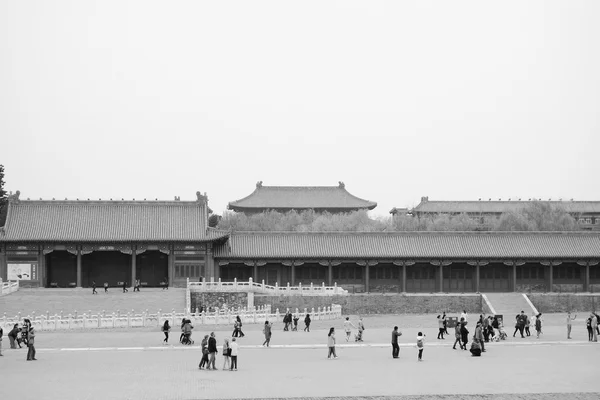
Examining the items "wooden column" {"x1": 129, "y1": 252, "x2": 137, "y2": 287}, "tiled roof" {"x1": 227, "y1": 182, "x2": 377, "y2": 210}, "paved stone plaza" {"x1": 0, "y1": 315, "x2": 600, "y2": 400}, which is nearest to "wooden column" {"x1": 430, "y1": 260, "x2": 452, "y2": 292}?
"wooden column" {"x1": 129, "y1": 252, "x2": 137, "y2": 287}

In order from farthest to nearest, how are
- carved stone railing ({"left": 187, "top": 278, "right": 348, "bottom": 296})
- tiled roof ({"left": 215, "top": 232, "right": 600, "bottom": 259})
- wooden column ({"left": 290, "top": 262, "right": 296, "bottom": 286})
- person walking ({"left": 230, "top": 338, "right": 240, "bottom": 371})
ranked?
wooden column ({"left": 290, "top": 262, "right": 296, "bottom": 286}), tiled roof ({"left": 215, "top": 232, "right": 600, "bottom": 259}), carved stone railing ({"left": 187, "top": 278, "right": 348, "bottom": 296}), person walking ({"left": 230, "top": 338, "right": 240, "bottom": 371})

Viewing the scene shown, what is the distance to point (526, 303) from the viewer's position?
59594mm

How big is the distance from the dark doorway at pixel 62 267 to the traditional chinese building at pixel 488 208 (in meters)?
57.3

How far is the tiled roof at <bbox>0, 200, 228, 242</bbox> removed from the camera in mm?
64125

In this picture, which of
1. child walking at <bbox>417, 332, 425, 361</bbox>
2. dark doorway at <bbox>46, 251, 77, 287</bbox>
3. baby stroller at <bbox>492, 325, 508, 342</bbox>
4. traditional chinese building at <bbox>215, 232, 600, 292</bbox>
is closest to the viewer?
child walking at <bbox>417, 332, 425, 361</bbox>

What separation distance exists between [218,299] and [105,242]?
468 inches

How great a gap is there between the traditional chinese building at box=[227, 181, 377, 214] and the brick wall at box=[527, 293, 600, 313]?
5287 cm

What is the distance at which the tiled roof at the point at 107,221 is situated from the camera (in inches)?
2525

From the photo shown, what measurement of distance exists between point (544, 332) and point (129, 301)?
23.6 m

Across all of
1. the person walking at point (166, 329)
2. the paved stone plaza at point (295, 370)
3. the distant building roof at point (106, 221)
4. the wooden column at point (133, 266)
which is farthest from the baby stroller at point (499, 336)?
the wooden column at point (133, 266)

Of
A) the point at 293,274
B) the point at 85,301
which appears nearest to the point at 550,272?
the point at 293,274

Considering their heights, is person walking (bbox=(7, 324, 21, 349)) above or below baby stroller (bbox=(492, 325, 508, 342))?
above

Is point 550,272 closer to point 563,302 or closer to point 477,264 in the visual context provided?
point 477,264

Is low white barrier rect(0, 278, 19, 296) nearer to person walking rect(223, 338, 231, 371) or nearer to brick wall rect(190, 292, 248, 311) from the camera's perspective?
brick wall rect(190, 292, 248, 311)
